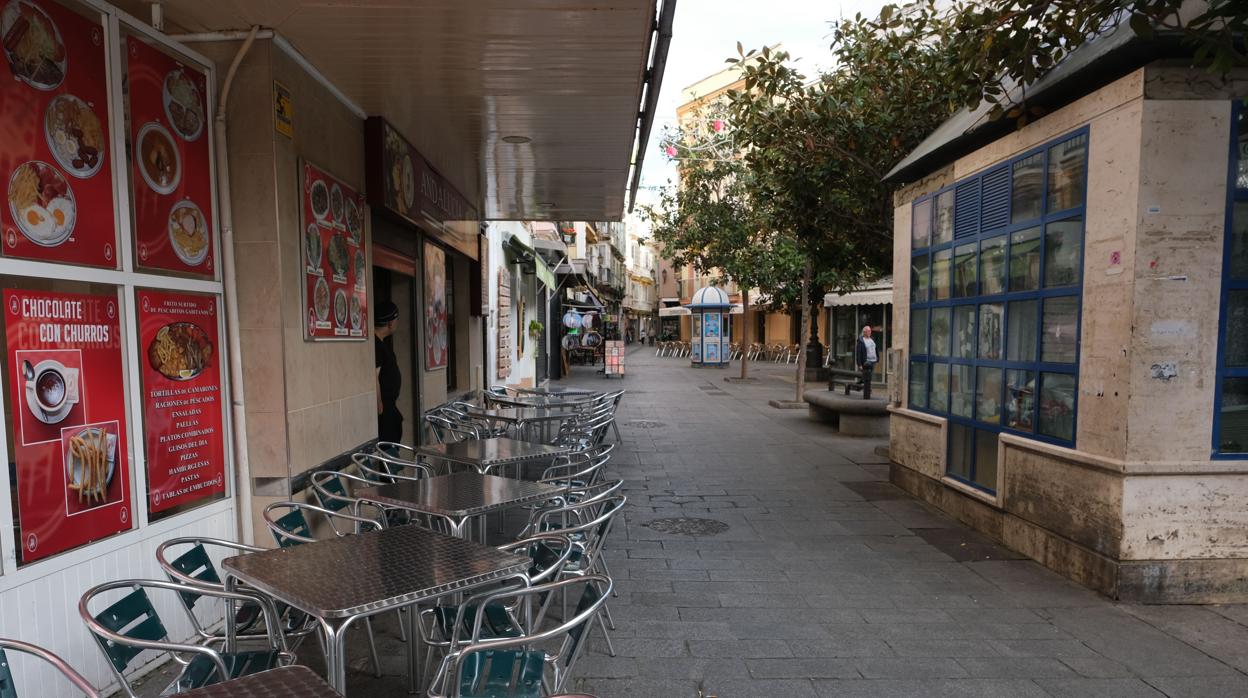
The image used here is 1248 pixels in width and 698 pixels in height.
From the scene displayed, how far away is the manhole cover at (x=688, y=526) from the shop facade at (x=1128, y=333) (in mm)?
2240

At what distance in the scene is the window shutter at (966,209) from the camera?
5605 mm

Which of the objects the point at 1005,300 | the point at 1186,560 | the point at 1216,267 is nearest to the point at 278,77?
the point at 1005,300

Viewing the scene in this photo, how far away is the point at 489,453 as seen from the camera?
484cm

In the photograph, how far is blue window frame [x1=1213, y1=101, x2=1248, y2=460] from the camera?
394 cm

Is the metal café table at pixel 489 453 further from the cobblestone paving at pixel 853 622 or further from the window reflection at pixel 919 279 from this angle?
the window reflection at pixel 919 279

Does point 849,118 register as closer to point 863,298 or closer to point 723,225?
point 723,225

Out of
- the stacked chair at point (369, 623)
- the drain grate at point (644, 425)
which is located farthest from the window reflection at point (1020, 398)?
the drain grate at point (644, 425)

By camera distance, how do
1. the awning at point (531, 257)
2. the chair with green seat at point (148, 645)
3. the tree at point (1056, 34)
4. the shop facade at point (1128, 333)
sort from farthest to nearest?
the awning at point (531, 257) → the shop facade at point (1128, 333) → the tree at point (1056, 34) → the chair with green seat at point (148, 645)

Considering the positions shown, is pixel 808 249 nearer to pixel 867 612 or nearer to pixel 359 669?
pixel 867 612

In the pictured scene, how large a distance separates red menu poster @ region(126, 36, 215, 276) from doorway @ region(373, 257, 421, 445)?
354 cm

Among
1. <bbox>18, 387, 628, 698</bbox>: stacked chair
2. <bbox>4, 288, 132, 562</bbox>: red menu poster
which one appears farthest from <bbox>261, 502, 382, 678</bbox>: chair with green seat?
<bbox>4, 288, 132, 562</bbox>: red menu poster

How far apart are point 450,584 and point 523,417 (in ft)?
15.2

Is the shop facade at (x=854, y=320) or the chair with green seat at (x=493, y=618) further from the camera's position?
the shop facade at (x=854, y=320)

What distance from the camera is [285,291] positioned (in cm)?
380
